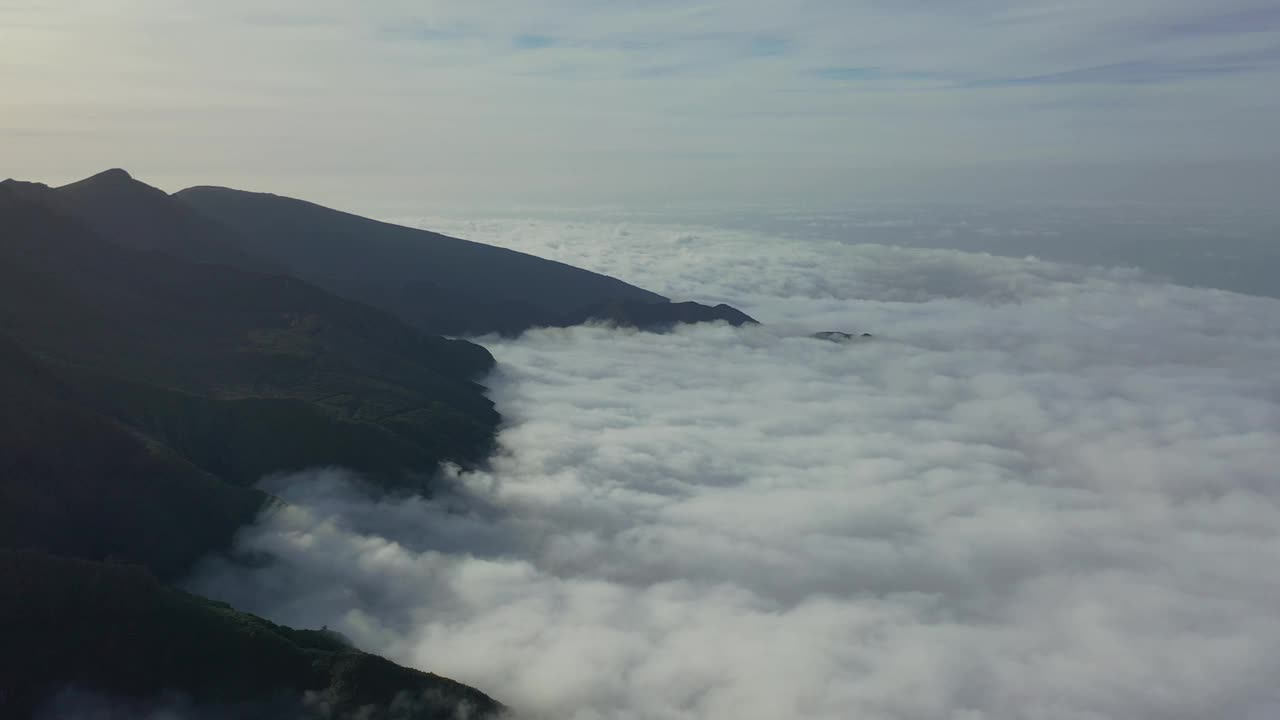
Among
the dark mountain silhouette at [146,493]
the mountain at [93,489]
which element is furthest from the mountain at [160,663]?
the mountain at [93,489]

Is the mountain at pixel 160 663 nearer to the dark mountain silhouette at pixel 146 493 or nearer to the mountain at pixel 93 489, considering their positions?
the dark mountain silhouette at pixel 146 493

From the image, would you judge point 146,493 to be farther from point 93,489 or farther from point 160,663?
point 160,663

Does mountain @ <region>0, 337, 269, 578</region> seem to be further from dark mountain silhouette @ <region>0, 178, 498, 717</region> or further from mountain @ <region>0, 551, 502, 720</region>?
mountain @ <region>0, 551, 502, 720</region>

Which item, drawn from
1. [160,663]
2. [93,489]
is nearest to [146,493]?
[93,489]

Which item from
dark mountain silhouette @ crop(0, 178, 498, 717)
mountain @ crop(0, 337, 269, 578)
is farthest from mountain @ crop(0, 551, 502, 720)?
mountain @ crop(0, 337, 269, 578)

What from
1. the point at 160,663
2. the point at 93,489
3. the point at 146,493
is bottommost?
the point at 160,663

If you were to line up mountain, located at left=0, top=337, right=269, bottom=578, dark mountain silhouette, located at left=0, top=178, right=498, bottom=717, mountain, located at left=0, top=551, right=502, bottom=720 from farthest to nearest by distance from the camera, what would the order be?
mountain, located at left=0, top=337, right=269, bottom=578 → dark mountain silhouette, located at left=0, top=178, right=498, bottom=717 → mountain, located at left=0, top=551, right=502, bottom=720

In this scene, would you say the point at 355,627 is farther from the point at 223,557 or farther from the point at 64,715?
the point at 64,715

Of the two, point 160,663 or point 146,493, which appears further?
point 146,493

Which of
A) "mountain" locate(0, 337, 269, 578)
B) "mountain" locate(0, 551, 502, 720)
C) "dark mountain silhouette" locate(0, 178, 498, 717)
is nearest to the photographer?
"mountain" locate(0, 551, 502, 720)
